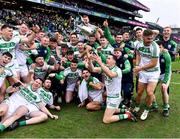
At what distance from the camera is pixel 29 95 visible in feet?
23.2

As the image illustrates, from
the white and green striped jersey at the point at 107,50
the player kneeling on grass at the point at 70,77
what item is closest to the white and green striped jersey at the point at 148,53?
the white and green striped jersey at the point at 107,50

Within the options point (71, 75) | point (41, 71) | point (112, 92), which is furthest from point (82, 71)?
point (112, 92)

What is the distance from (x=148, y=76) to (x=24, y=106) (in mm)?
2663

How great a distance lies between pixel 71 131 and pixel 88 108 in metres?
1.57

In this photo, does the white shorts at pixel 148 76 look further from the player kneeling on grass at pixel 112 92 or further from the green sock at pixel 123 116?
the green sock at pixel 123 116

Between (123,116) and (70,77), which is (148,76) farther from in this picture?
(70,77)

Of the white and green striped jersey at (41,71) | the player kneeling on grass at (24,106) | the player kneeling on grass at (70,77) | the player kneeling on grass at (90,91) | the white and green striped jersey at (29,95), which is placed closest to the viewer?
the player kneeling on grass at (24,106)

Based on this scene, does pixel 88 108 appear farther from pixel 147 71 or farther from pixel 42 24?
pixel 42 24

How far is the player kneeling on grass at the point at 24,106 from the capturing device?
22.0 ft

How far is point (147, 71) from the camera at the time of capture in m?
7.45

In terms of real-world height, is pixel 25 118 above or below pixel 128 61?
below

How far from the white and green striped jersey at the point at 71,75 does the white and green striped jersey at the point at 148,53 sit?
5.97ft

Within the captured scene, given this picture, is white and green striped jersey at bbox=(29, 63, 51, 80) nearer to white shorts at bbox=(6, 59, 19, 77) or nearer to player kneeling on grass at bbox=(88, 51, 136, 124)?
white shorts at bbox=(6, 59, 19, 77)

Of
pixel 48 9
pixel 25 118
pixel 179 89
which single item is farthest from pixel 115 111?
pixel 48 9
